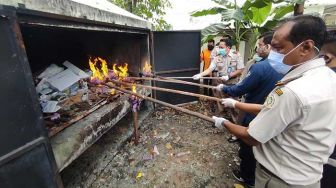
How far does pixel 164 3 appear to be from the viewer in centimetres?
912

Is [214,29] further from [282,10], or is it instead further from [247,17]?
[282,10]

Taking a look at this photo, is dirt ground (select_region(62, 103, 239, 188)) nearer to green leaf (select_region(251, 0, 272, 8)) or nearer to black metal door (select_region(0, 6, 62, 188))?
black metal door (select_region(0, 6, 62, 188))

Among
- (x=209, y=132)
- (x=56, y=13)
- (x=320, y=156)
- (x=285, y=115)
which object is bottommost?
(x=209, y=132)

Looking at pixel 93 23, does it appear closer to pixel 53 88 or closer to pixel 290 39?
pixel 53 88

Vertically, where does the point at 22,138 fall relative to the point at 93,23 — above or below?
below

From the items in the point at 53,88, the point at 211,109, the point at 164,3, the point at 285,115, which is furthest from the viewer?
the point at 164,3

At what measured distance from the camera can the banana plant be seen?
17.5 ft

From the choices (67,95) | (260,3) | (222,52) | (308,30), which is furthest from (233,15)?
(67,95)

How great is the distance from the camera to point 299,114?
4.44 ft

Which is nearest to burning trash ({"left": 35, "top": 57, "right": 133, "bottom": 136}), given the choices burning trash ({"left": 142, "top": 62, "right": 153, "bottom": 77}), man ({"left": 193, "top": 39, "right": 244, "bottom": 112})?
burning trash ({"left": 142, "top": 62, "right": 153, "bottom": 77})

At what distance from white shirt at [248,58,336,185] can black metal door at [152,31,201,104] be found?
410 cm

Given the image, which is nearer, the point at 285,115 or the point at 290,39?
the point at 285,115

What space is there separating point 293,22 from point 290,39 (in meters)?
0.12

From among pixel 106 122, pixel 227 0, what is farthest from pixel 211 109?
pixel 106 122
